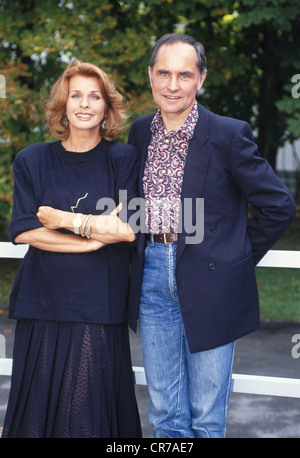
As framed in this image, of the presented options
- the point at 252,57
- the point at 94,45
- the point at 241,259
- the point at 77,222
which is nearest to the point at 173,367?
the point at 241,259

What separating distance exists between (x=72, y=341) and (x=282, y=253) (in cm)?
113

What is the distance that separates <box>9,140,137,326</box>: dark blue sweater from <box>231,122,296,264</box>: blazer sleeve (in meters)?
0.51

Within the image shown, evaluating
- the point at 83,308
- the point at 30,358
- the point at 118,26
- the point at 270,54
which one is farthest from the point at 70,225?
the point at 270,54

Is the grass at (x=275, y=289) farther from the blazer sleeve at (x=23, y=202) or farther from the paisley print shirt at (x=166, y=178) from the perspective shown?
the blazer sleeve at (x=23, y=202)

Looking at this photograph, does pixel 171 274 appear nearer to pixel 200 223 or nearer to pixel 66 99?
pixel 200 223

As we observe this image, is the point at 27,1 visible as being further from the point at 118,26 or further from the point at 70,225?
the point at 70,225

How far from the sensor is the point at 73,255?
2.82m

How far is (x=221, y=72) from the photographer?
9289 millimetres

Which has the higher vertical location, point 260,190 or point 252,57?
point 252,57

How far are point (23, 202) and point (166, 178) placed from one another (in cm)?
68

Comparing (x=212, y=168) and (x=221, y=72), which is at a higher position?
(x=221, y=72)

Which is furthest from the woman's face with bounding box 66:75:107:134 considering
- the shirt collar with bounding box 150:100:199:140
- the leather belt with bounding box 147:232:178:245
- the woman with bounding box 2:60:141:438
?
the leather belt with bounding box 147:232:178:245

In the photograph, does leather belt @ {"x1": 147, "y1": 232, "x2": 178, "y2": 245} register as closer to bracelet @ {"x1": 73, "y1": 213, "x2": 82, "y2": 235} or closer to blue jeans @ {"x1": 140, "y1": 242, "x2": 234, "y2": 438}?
blue jeans @ {"x1": 140, "y1": 242, "x2": 234, "y2": 438}

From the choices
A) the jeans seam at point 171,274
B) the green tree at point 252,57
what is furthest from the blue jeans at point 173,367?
the green tree at point 252,57
